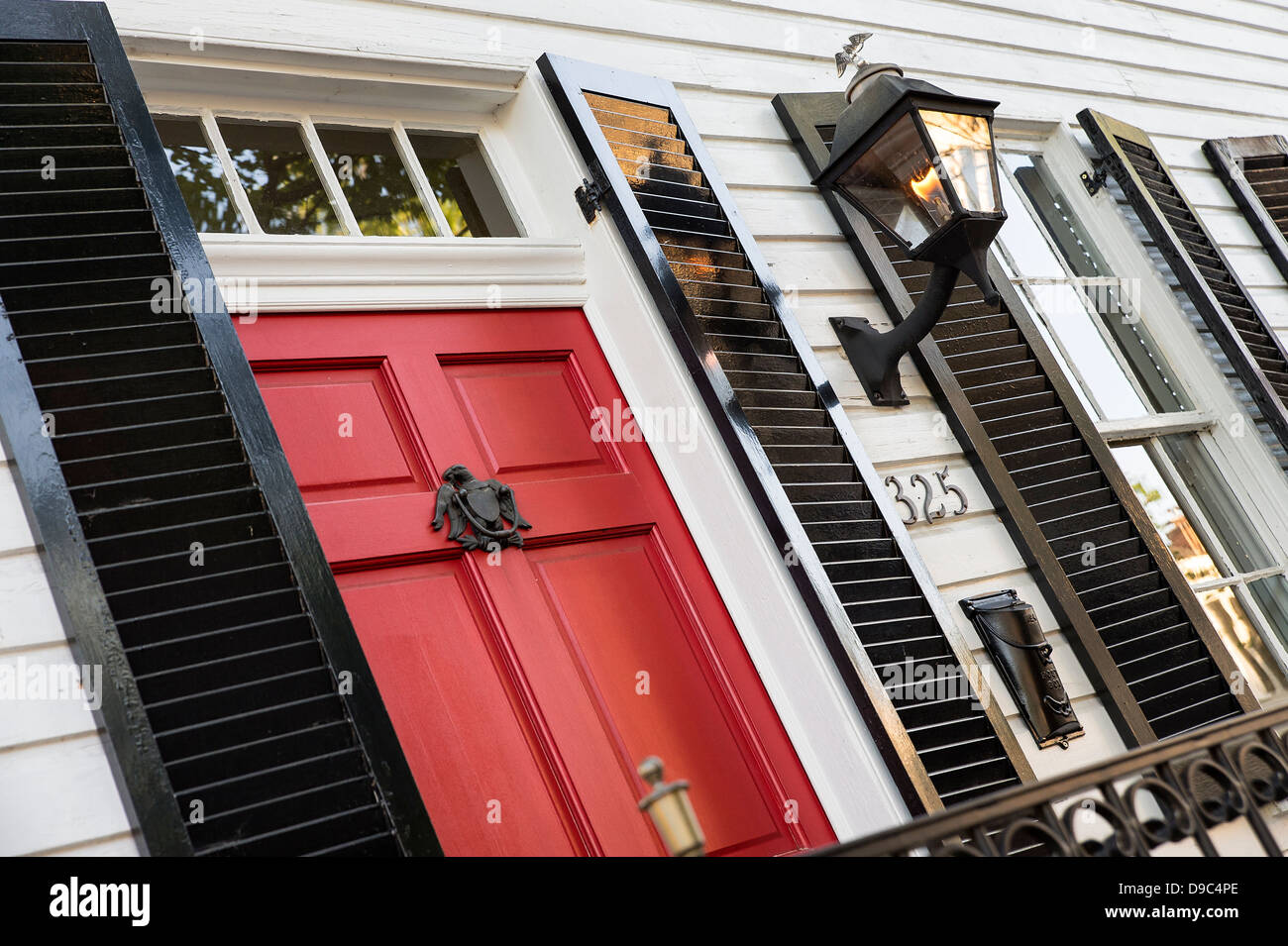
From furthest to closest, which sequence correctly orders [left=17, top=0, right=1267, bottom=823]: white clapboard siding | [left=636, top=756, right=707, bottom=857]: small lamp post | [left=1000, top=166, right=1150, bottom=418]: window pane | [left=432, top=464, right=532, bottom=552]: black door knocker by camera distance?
[left=1000, top=166, right=1150, bottom=418]: window pane, [left=17, top=0, right=1267, bottom=823]: white clapboard siding, [left=432, top=464, right=532, bottom=552]: black door knocker, [left=636, top=756, right=707, bottom=857]: small lamp post

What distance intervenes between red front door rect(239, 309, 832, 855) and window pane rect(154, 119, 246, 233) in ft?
0.91

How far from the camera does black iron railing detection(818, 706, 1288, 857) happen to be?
1.47m

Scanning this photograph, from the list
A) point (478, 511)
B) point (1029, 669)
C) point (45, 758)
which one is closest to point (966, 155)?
point (1029, 669)

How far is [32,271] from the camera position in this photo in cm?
188

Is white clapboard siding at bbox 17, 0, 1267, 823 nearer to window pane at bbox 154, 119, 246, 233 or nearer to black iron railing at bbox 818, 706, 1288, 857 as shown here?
window pane at bbox 154, 119, 246, 233

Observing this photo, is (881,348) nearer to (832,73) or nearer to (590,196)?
(590,196)

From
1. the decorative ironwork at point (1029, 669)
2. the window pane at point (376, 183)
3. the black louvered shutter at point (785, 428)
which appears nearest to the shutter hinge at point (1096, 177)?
the black louvered shutter at point (785, 428)

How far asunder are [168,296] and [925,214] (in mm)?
1620

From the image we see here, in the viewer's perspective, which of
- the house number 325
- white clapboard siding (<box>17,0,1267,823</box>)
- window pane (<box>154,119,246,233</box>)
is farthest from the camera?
the house number 325

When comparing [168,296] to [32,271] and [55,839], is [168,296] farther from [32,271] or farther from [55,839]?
[55,839]

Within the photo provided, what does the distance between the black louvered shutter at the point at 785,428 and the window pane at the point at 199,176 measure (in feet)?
2.78

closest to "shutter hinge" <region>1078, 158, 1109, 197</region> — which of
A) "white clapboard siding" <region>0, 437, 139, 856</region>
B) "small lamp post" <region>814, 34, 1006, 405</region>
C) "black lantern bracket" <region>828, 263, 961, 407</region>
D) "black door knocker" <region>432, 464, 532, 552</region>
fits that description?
"black lantern bracket" <region>828, 263, 961, 407</region>

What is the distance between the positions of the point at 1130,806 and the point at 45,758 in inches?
63.8

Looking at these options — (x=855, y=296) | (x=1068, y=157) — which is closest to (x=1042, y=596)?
(x=855, y=296)
